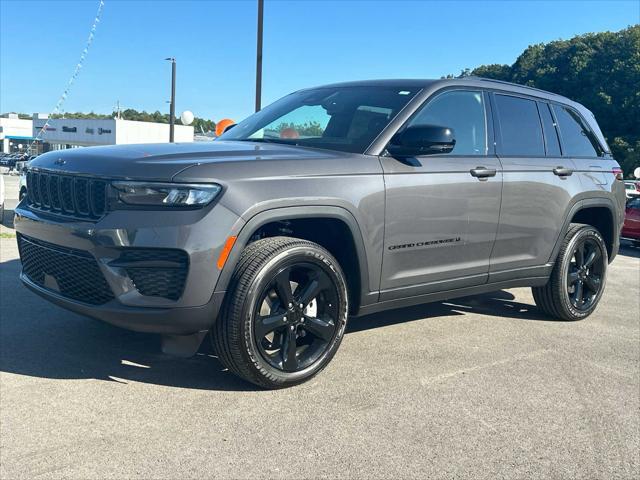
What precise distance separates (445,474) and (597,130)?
14.3ft

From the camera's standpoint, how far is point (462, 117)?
4379 mm

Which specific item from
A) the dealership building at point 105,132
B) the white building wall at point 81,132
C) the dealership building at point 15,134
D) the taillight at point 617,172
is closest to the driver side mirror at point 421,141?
the taillight at point 617,172

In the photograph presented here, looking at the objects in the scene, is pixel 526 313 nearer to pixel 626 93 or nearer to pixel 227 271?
pixel 227 271

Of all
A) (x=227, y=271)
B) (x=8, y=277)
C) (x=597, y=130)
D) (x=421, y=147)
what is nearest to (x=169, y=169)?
(x=227, y=271)

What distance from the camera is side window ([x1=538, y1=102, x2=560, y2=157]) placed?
5.03 metres

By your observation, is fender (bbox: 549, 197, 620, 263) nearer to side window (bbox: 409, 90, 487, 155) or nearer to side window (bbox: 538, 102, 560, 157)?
side window (bbox: 538, 102, 560, 157)

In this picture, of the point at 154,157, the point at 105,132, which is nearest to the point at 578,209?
the point at 154,157

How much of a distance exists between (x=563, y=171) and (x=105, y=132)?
196 feet

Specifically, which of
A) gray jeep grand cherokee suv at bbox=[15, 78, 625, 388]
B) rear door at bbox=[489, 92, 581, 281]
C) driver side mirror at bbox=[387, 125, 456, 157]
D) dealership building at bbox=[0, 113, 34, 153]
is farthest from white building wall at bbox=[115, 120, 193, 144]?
driver side mirror at bbox=[387, 125, 456, 157]

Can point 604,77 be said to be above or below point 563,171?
above

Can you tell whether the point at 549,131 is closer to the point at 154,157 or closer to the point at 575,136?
the point at 575,136

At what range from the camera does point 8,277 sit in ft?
19.2

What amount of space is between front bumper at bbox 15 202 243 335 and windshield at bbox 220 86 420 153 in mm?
1226

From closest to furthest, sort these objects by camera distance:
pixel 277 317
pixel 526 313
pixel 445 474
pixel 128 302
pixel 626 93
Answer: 1. pixel 445 474
2. pixel 128 302
3. pixel 277 317
4. pixel 526 313
5. pixel 626 93
